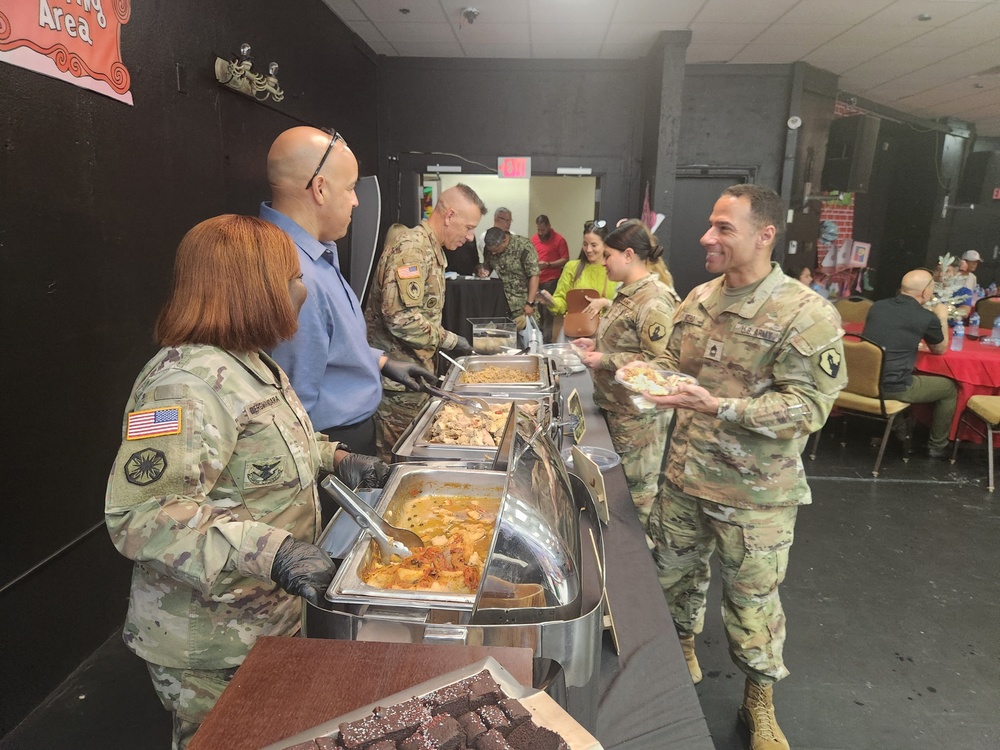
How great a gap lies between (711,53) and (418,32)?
299 cm

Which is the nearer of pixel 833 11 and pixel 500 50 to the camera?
pixel 833 11

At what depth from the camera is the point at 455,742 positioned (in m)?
0.67

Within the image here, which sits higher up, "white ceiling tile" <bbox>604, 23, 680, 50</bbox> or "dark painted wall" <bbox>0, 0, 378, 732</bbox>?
"white ceiling tile" <bbox>604, 23, 680, 50</bbox>

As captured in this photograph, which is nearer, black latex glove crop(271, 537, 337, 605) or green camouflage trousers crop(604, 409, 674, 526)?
black latex glove crop(271, 537, 337, 605)

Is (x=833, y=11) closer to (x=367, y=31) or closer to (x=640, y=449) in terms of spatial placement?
(x=367, y=31)

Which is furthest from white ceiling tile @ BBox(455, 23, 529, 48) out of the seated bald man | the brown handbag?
the seated bald man

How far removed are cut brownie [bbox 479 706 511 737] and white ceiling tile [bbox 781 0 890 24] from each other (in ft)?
19.0

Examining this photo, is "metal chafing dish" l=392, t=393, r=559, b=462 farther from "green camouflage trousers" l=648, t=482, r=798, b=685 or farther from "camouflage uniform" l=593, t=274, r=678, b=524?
"camouflage uniform" l=593, t=274, r=678, b=524

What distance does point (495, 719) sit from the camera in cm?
70

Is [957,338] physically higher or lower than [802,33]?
lower

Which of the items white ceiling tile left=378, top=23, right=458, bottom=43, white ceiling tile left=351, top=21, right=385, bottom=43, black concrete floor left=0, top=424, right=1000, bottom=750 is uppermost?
white ceiling tile left=378, top=23, right=458, bottom=43

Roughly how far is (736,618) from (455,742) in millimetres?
1544

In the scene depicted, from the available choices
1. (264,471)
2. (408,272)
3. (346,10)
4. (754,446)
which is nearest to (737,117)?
(346,10)

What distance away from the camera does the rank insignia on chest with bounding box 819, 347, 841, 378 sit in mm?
1729
